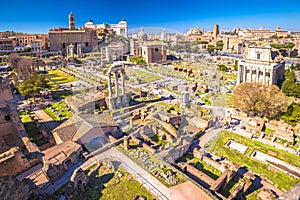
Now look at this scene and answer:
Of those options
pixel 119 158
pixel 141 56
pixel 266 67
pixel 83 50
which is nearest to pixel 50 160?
pixel 119 158

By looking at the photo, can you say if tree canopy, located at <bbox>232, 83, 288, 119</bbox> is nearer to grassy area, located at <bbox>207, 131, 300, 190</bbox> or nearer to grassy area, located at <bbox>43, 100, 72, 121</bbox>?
grassy area, located at <bbox>207, 131, 300, 190</bbox>

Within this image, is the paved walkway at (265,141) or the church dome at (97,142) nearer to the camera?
the church dome at (97,142)

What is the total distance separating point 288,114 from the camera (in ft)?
73.0

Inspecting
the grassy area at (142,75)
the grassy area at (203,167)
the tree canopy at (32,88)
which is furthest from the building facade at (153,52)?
the grassy area at (203,167)

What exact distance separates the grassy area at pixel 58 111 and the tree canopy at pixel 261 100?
2006 centimetres

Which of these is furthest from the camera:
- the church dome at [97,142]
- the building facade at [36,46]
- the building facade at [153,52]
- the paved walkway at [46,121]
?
the building facade at [36,46]

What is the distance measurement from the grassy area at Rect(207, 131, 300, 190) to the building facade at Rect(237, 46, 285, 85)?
16465mm

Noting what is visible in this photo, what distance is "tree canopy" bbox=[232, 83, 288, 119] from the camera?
23031mm

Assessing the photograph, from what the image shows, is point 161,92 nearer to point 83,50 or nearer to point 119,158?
point 119,158

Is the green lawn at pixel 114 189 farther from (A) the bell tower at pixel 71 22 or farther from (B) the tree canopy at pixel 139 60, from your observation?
(A) the bell tower at pixel 71 22

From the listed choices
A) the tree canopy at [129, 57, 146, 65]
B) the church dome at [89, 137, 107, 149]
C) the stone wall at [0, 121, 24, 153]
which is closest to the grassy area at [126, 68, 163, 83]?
the tree canopy at [129, 57, 146, 65]

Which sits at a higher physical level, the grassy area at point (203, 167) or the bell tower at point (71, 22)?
the bell tower at point (71, 22)

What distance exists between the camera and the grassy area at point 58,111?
84.4ft

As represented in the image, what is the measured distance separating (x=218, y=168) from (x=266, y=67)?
2276 centimetres
